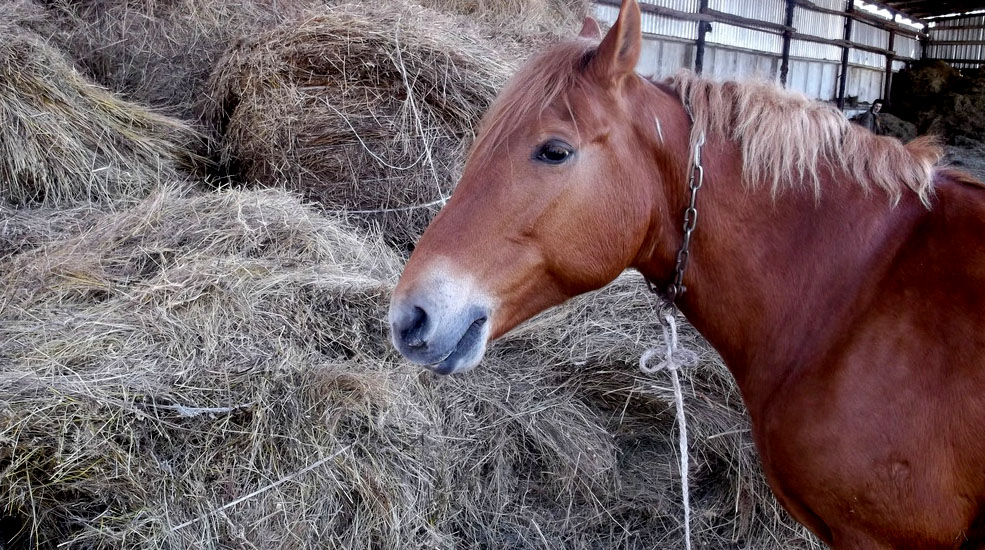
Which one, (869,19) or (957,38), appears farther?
(957,38)

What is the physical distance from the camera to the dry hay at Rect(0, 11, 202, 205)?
3.36 meters

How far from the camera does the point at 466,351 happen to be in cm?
158

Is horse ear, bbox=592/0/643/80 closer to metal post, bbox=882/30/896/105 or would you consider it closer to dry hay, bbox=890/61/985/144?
dry hay, bbox=890/61/985/144

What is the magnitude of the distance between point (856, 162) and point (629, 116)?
58cm

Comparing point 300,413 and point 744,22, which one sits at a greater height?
point 744,22

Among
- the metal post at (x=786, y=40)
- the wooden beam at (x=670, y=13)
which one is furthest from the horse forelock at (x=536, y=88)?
the metal post at (x=786, y=40)

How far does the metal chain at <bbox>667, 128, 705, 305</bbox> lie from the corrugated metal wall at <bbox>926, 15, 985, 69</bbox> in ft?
62.4

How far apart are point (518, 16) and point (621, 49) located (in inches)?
152

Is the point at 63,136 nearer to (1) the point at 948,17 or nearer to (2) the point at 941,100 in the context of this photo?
(2) the point at 941,100

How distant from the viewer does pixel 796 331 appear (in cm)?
172

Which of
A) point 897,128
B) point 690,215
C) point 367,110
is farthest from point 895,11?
point 690,215

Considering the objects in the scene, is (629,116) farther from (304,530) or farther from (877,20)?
(877,20)

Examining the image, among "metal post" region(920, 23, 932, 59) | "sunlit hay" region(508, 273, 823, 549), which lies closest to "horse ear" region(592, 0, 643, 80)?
"sunlit hay" region(508, 273, 823, 549)

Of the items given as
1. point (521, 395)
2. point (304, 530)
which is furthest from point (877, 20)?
point (304, 530)
